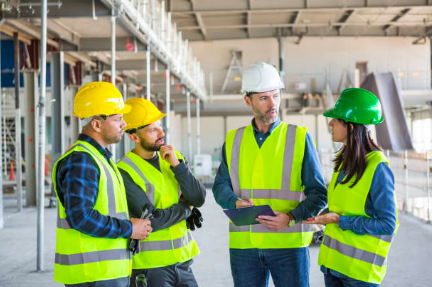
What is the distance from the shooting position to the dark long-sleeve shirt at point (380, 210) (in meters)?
2.73

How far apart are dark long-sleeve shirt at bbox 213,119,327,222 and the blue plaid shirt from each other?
0.78 m

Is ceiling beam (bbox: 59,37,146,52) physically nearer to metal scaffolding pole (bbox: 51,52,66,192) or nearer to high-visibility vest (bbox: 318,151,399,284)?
metal scaffolding pole (bbox: 51,52,66,192)

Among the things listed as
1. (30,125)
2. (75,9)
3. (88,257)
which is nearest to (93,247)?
(88,257)

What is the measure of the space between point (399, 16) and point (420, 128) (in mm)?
14869

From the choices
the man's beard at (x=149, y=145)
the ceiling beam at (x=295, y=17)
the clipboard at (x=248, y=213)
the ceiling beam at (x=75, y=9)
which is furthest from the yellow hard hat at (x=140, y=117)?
the ceiling beam at (x=295, y=17)

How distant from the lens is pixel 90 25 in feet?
34.4

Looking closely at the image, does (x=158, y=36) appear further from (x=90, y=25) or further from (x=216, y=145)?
(x=216, y=145)

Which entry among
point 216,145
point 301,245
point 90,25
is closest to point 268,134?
point 301,245

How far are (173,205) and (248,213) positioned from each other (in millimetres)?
575

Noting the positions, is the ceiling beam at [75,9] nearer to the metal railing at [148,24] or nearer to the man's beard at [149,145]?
the metal railing at [148,24]

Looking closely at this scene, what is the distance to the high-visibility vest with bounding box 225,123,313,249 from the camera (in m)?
3.11

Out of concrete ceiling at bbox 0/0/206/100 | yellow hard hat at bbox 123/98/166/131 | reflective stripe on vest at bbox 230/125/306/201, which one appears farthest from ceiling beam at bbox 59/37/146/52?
reflective stripe on vest at bbox 230/125/306/201

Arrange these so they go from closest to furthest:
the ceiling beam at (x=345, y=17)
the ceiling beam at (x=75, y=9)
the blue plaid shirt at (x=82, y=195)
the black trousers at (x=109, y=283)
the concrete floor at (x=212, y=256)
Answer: the blue plaid shirt at (x=82, y=195) → the black trousers at (x=109, y=283) → the concrete floor at (x=212, y=256) → the ceiling beam at (x=75, y=9) → the ceiling beam at (x=345, y=17)

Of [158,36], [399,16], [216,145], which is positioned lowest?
[216,145]
